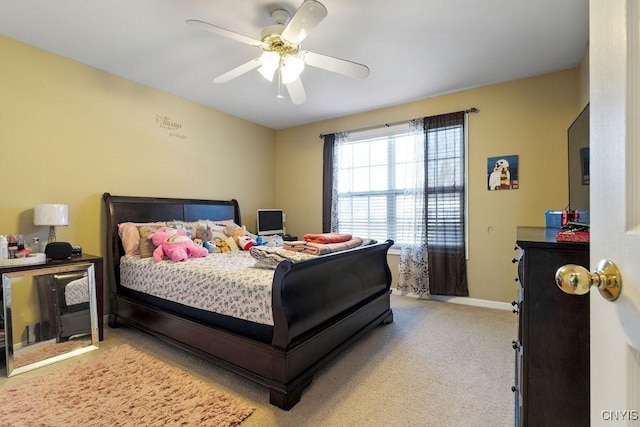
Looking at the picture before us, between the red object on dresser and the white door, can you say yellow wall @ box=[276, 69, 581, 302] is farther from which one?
the white door

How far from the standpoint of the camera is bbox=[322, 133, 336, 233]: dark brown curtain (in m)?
4.58

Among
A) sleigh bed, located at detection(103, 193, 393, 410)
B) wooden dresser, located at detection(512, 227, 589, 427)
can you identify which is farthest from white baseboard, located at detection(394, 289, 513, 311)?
wooden dresser, located at detection(512, 227, 589, 427)

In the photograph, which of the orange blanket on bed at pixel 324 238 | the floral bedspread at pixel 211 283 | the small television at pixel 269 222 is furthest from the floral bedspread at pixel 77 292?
the small television at pixel 269 222

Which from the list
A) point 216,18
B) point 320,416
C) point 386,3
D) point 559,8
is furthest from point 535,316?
point 216,18

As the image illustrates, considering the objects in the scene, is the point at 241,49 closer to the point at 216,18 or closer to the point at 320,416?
the point at 216,18

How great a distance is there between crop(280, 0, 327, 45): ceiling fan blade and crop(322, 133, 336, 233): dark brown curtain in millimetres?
2622

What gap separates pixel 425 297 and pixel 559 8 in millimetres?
3115

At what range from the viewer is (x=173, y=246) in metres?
2.71

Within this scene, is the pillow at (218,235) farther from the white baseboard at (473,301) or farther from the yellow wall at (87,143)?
the white baseboard at (473,301)

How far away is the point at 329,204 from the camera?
461cm

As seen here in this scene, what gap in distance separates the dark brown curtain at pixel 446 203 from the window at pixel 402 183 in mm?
11

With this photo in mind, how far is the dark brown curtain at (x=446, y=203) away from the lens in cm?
360

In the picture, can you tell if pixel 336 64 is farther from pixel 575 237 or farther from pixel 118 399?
pixel 118 399

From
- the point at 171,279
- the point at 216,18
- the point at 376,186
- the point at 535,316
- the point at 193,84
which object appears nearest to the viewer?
the point at 535,316
